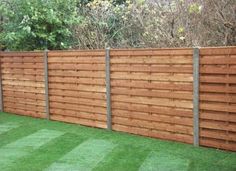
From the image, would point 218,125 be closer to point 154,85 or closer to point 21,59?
point 154,85

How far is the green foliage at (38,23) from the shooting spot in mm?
11742

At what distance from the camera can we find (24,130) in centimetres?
885

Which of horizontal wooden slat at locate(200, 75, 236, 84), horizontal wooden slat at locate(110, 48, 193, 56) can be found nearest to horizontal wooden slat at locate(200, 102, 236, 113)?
horizontal wooden slat at locate(200, 75, 236, 84)

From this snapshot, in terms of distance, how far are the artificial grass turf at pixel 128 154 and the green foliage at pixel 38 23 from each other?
12.9 ft

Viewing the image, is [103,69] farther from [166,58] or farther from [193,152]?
[193,152]

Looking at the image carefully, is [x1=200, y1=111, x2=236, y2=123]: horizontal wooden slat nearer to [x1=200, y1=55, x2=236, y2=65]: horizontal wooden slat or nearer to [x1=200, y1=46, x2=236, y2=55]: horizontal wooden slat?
[x1=200, y1=55, x2=236, y2=65]: horizontal wooden slat

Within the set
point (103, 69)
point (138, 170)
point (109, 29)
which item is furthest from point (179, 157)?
point (109, 29)

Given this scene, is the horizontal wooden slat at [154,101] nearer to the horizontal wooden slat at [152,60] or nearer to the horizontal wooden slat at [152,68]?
the horizontal wooden slat at [152,68]

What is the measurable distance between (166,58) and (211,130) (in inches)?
55.4

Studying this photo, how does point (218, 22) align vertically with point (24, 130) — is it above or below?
above

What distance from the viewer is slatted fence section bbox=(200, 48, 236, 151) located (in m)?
A: 6.54

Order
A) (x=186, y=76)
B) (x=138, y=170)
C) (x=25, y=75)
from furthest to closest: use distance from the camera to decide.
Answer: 1. (x=25, y=75)
2. (x=186, y=76)
3. (x=138, y=170)

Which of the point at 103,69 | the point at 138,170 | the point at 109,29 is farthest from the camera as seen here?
the point at 109,29

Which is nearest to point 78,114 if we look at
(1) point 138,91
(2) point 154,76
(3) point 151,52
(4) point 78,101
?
(4) point 78,101
